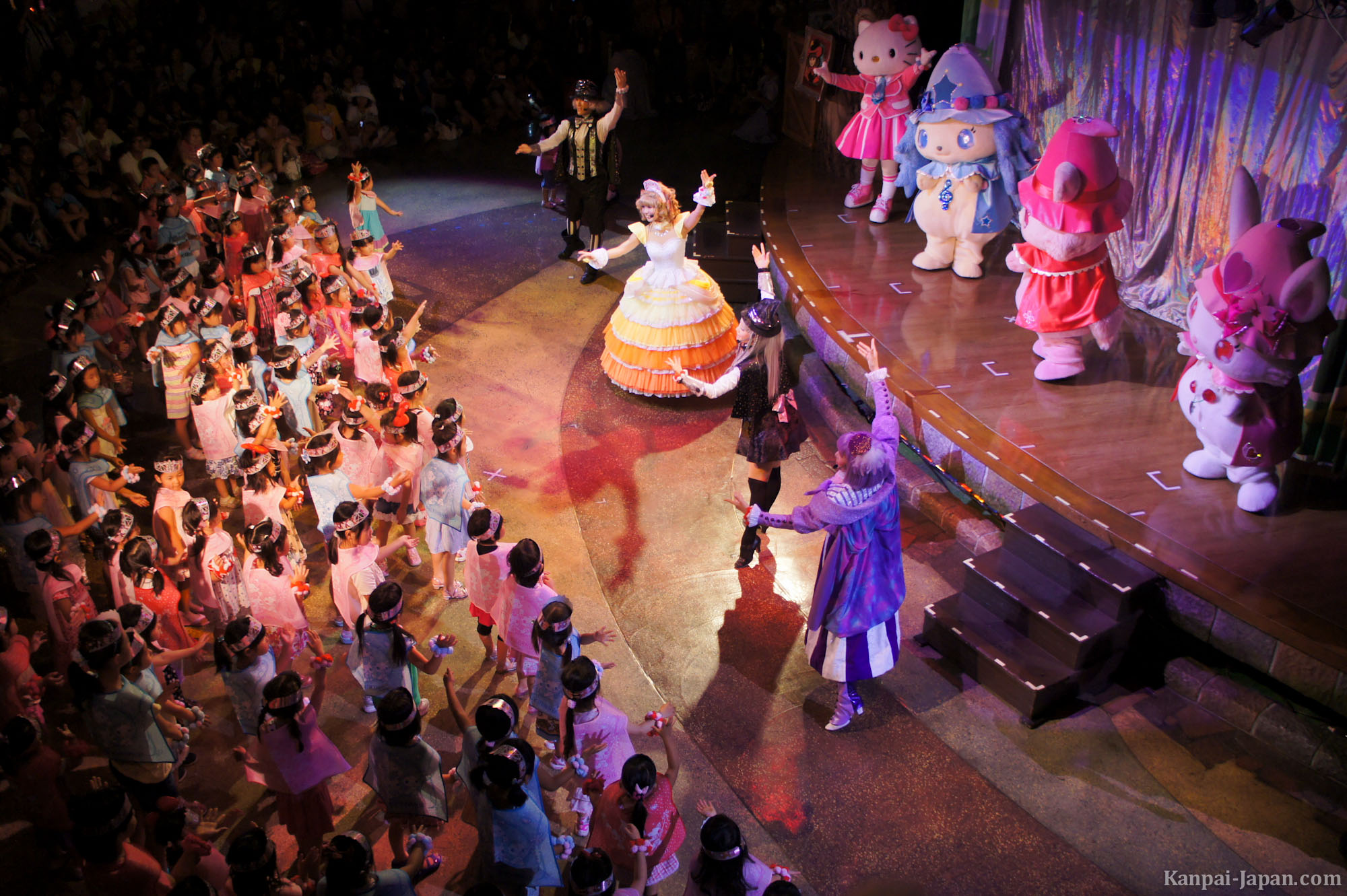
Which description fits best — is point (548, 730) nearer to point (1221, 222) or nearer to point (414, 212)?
point (1221, 222)

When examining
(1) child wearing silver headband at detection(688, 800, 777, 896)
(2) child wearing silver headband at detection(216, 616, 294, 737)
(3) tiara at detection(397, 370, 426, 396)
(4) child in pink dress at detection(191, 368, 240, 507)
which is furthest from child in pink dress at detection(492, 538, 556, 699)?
(4) child in pink dress at detection(191, 368, 240, 507)

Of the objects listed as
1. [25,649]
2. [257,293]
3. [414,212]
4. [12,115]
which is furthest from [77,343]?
[12,115]

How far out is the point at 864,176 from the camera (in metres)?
8.95

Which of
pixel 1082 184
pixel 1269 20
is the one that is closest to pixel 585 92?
pixel 1082 184

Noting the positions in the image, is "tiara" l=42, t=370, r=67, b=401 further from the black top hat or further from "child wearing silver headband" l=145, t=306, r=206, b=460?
the black top hat

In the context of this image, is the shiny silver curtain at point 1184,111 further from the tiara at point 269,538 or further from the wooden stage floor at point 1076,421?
the tiara at point 269,538

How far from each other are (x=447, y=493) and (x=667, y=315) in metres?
2.56

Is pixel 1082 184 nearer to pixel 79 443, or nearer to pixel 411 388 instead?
pixel 411 388

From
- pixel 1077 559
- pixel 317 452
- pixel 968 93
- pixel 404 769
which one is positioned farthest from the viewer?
pixel 968 93

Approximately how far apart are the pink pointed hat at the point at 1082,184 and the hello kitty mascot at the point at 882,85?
2.36m

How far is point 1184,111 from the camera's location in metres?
6.80

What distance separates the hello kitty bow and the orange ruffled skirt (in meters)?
3.32

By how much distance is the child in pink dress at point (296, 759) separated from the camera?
382cm

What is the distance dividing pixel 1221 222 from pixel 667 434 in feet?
13.0
